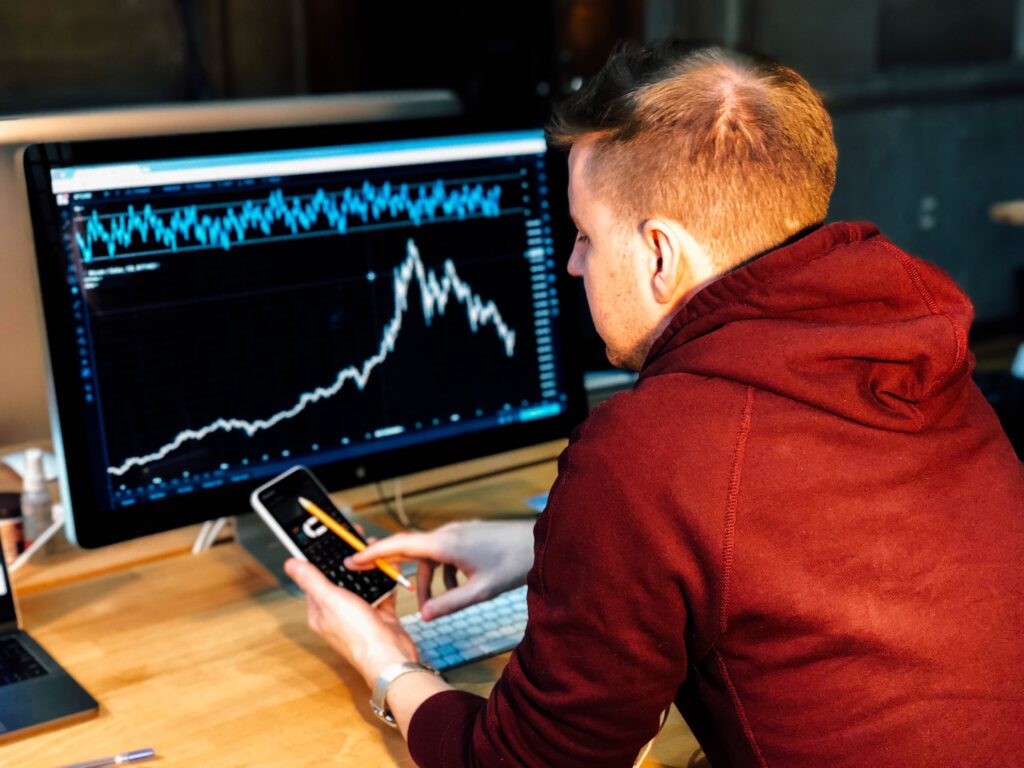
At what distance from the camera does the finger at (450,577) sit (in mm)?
1275

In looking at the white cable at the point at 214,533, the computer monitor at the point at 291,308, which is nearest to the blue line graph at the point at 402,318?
the computer monitor at the point at 291,308

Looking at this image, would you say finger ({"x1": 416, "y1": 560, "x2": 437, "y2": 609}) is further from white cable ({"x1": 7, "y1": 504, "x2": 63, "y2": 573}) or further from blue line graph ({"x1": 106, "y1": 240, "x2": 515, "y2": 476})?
white cable ({"x1": 7, "y1": 504, "x2": 63, "y2": 573})

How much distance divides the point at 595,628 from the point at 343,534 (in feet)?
1.55

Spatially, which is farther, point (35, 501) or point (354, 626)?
point (35, 501)

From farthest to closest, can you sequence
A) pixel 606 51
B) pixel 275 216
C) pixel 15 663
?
pixel 606 51
pixel 275 216
pixel 15 663

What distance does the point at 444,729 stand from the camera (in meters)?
0.99

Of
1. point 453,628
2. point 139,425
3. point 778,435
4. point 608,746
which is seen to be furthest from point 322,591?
point 778,435

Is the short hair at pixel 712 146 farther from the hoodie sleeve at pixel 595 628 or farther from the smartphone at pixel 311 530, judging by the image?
the smartphone at pixel 311 530

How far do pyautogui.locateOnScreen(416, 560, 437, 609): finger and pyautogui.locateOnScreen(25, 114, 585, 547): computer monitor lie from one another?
166 millimetres

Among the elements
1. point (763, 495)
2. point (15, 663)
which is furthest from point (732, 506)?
point (15, 663)

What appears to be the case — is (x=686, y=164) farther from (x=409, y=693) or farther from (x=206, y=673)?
(x=206, y=673)

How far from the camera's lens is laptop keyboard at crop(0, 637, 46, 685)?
1.17 meters

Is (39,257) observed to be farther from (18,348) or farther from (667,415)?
(667,415)

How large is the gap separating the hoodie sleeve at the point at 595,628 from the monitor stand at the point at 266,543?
0.52m
